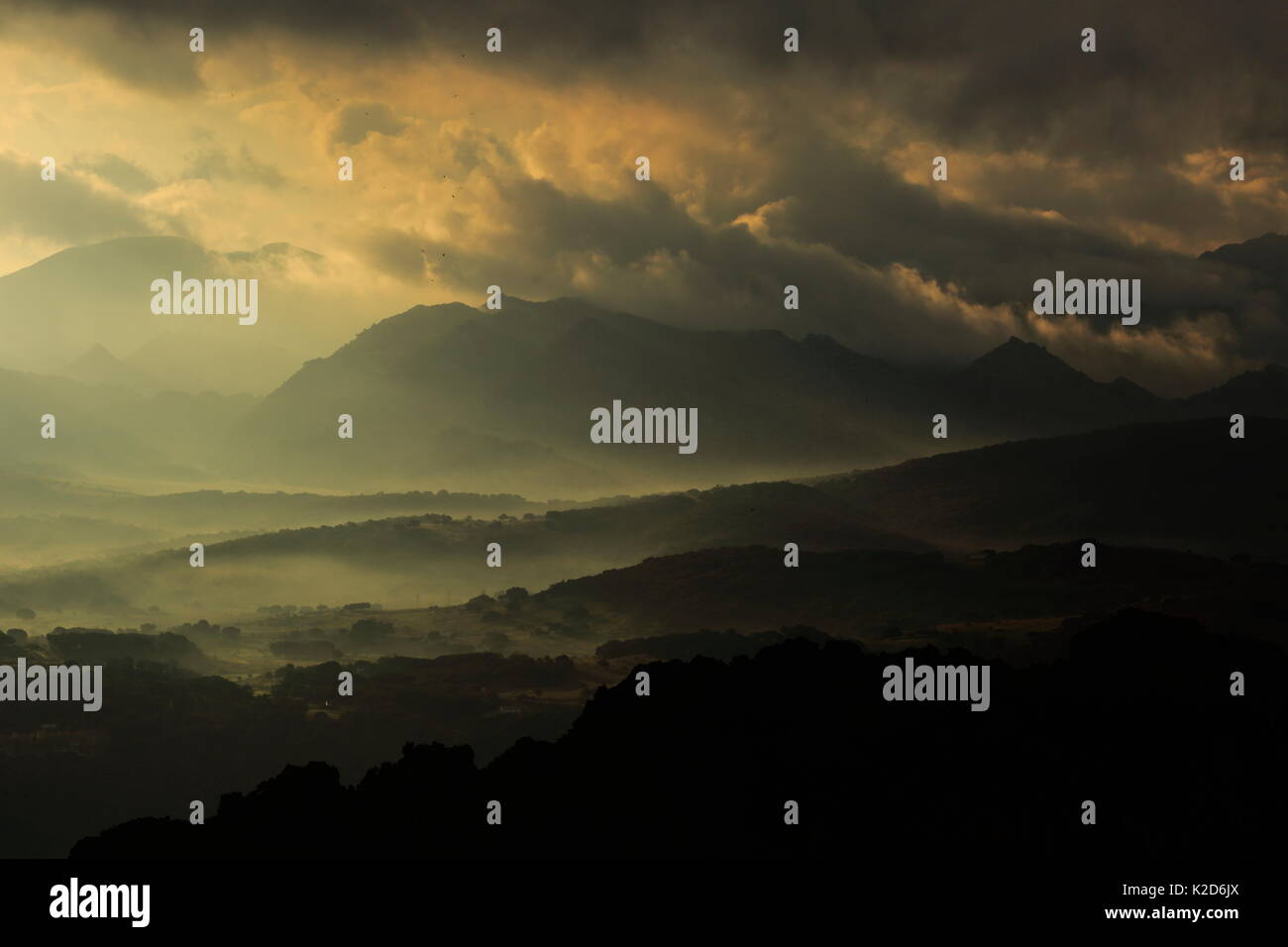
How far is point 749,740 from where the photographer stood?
85.4 m

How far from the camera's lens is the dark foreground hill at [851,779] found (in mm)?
71875

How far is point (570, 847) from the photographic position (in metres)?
76.8

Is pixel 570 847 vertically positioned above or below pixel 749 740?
below

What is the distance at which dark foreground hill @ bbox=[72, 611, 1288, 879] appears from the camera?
71.9m

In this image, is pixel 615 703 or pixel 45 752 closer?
pixel 615 703

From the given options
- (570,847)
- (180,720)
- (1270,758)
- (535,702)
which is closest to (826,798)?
(570,847)

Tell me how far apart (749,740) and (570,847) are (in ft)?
52.0

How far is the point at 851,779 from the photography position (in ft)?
259

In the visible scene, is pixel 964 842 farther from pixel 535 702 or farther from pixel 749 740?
pixel 535 702

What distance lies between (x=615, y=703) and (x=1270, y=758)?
47404mm
